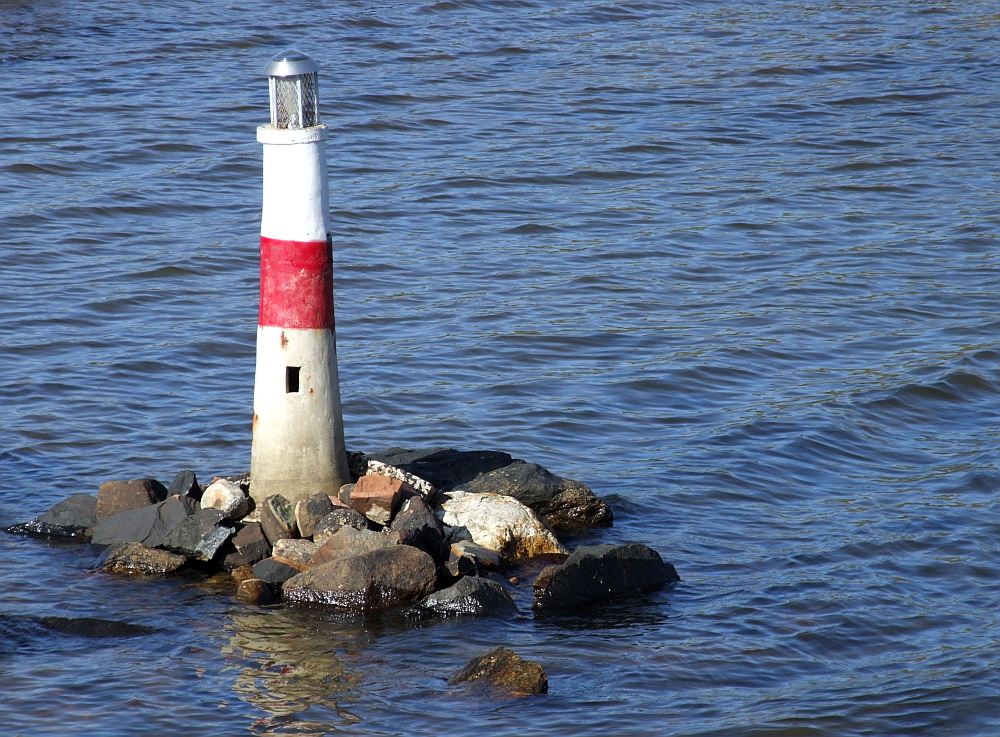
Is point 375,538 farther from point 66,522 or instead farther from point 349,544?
point 66,522

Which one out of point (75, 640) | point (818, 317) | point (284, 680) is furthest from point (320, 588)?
point (818, 317)

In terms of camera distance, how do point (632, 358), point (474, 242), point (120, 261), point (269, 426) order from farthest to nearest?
point (474, 242) → point (120, 261) → point (632, 358) → point (269, 426)

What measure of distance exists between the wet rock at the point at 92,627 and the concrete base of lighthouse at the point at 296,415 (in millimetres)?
1154

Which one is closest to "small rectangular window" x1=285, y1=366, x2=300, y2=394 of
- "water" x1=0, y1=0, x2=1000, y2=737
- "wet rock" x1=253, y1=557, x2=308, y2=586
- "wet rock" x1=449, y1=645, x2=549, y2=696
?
"wet rock" x1=253, y1=557, x2=308, y2=586

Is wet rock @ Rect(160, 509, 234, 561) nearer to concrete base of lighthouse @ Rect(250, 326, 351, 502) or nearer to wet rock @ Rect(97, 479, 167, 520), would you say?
concrete base of lighthouse @ Rect(250, 326, 351, 502)

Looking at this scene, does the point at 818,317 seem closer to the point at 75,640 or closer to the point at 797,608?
the point at 797,608

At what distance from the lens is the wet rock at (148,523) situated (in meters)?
7.36

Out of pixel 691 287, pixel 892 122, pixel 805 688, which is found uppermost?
pixel 892 122

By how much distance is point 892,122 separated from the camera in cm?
1894

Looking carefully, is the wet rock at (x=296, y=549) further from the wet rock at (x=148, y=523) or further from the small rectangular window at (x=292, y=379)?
the small rectangular window at (x=292, y=379)

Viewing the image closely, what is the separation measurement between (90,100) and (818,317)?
10956 millimetres

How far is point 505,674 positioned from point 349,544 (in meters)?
1.37

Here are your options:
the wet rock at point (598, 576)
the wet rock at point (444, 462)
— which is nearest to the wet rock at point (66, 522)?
the wet rock at point (444, 462)

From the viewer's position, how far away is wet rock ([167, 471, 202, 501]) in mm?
7586
